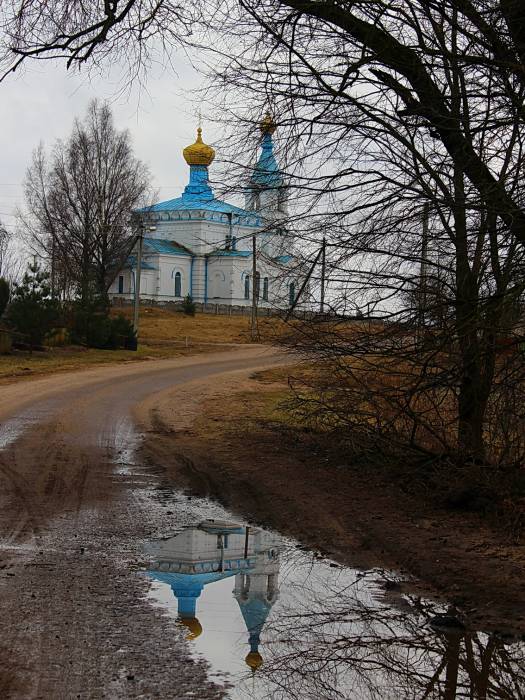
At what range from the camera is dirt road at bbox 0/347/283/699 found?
526cm

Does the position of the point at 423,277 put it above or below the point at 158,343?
above

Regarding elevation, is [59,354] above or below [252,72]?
below

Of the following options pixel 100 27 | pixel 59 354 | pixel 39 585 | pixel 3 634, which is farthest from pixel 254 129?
pixel 59 354

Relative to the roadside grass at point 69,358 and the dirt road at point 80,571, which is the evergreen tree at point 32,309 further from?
the dirt road at point 80,571

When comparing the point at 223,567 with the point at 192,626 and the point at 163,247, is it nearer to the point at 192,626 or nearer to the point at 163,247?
the point at 192,626

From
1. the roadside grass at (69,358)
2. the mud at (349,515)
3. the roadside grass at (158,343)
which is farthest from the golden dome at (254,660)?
the roadside grass at (69,358)

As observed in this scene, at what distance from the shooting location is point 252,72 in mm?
11102

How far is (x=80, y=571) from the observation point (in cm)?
749

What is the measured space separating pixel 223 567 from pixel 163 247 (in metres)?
68.4

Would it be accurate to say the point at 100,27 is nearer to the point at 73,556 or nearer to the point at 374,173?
the point at 374,173

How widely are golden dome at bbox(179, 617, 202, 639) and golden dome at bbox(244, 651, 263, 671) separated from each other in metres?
0.40

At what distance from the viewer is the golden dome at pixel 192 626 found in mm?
6118

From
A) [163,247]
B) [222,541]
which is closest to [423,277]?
[222,541]

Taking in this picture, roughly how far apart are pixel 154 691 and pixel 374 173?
716 centimetres
